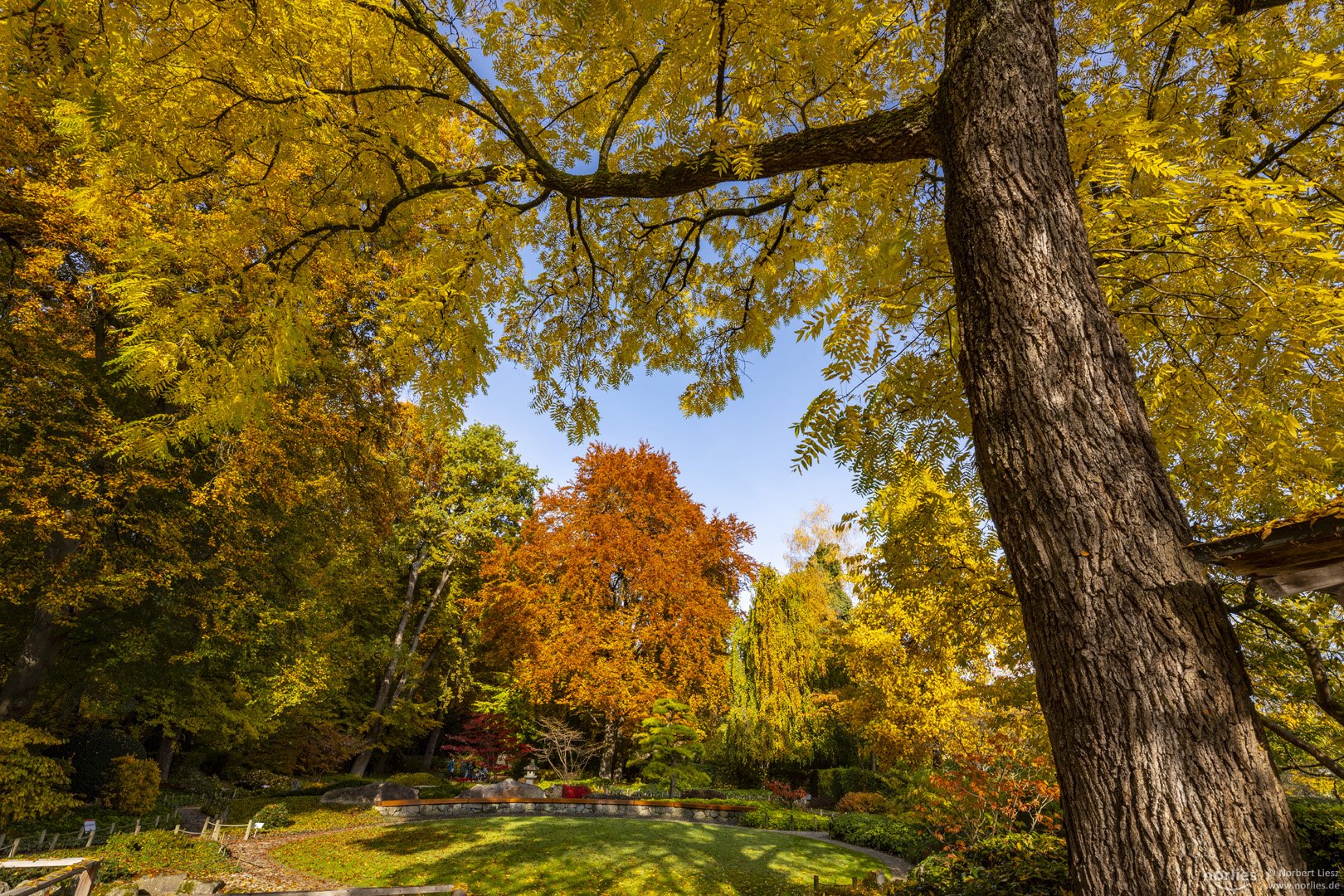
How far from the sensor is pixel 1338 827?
193 inches

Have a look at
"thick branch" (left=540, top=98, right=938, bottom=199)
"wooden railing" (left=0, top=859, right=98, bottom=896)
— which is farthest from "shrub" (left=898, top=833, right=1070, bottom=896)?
"wooden railing" (left=0, top=859, right=98, bottom=896)

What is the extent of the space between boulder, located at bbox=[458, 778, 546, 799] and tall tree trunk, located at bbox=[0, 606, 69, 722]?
30.2 ft

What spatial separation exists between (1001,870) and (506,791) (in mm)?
13262

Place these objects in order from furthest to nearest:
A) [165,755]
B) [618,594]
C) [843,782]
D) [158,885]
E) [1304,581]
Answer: [843,782], [618,594], [165,755], [158,885], [1304,581]

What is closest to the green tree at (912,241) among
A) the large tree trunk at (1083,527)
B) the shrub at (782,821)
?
the large tree trunk at (1083,527)

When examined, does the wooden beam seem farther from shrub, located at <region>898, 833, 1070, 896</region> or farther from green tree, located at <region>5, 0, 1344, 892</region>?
shrub, located at <region>898, 833, 1070, 896</region>

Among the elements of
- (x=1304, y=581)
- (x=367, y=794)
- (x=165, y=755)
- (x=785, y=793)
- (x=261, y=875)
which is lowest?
(x=785, y=793)

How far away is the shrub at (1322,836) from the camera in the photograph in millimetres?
4773

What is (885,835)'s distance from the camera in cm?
1151

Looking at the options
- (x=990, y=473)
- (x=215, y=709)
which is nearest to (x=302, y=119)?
(x=990, y=473)

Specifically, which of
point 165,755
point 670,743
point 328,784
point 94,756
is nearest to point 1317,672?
point 670,743

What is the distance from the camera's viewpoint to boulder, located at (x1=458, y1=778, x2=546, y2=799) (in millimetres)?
14633

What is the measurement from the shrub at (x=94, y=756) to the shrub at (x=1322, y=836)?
62.5ft

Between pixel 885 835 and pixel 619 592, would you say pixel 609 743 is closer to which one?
pixel 619 592
